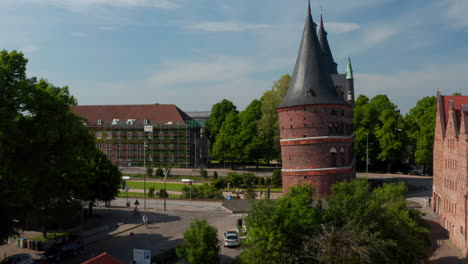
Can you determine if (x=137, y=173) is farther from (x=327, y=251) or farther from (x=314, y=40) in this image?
(x=327, y=251)

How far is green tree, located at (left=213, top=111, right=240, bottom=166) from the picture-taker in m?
66.9

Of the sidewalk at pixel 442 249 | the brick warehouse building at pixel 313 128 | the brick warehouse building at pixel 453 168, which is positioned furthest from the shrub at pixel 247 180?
the sidewalk at pixel 442 249

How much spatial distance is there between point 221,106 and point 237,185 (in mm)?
33098

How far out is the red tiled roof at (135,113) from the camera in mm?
77625

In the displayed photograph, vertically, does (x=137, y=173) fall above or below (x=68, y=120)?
below

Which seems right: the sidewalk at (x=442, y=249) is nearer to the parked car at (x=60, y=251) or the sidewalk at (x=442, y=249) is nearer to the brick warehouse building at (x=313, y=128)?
the brick warehouse building at (x=313, y=128)

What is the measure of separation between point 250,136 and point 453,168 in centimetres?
3772

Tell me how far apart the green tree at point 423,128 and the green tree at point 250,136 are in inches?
837

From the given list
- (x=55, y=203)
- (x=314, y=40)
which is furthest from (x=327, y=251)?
(x=314, y=40)

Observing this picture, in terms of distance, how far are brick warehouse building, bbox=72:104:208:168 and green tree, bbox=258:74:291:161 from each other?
14.8 m

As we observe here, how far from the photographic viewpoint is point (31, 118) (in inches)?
890

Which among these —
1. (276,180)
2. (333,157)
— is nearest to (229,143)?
(276,180)

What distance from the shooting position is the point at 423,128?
188 feet

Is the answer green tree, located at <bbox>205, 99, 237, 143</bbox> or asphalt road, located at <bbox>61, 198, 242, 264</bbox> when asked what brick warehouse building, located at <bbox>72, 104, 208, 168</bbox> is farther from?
asphalt road, located at <bbox>61, 198, 242, 264</bbox>
